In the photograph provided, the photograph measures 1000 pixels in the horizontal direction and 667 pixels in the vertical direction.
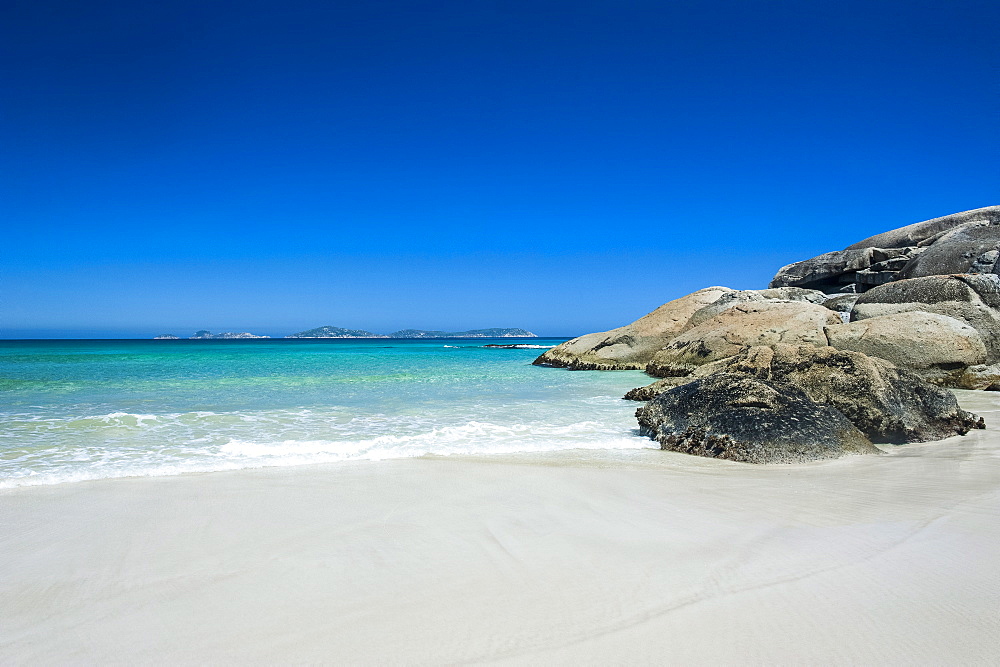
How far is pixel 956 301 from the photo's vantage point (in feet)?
42.1

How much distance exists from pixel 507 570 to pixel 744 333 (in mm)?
13128

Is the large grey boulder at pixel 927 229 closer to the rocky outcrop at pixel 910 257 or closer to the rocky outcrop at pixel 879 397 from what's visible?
the rocky outcrop at pixel 910 257

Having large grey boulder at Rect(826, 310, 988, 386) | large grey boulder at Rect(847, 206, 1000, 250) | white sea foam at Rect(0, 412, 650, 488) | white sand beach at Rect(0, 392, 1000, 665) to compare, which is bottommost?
white sea foam at Rect(0, 412, 650, 488)

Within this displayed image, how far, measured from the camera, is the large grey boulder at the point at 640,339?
1838 cm

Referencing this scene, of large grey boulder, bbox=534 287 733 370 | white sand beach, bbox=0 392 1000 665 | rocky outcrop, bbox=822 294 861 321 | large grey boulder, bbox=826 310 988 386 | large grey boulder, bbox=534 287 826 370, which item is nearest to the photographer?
white sand beach, bbox=0 392 1000 665

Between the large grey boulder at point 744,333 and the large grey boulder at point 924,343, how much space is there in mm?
917

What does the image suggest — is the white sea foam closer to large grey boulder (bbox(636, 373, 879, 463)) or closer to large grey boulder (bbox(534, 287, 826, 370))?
large grey boulder (bbox(636, 373, 879, 463))

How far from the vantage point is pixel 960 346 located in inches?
457

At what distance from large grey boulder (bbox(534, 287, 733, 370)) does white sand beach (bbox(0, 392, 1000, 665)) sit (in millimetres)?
13977

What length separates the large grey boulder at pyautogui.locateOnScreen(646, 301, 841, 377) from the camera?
13398 millimetres

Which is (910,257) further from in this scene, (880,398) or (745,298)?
(880,398)

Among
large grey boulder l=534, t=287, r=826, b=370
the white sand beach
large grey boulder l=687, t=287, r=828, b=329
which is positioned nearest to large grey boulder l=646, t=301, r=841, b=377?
large grey boulder l=687, t=287, r=828, b=329

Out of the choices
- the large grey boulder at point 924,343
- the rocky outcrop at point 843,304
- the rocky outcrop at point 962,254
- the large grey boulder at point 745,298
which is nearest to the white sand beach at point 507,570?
the large grey boulder at point 924,343

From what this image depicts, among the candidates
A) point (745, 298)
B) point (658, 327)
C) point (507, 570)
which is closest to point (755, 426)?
point (507, 570)
